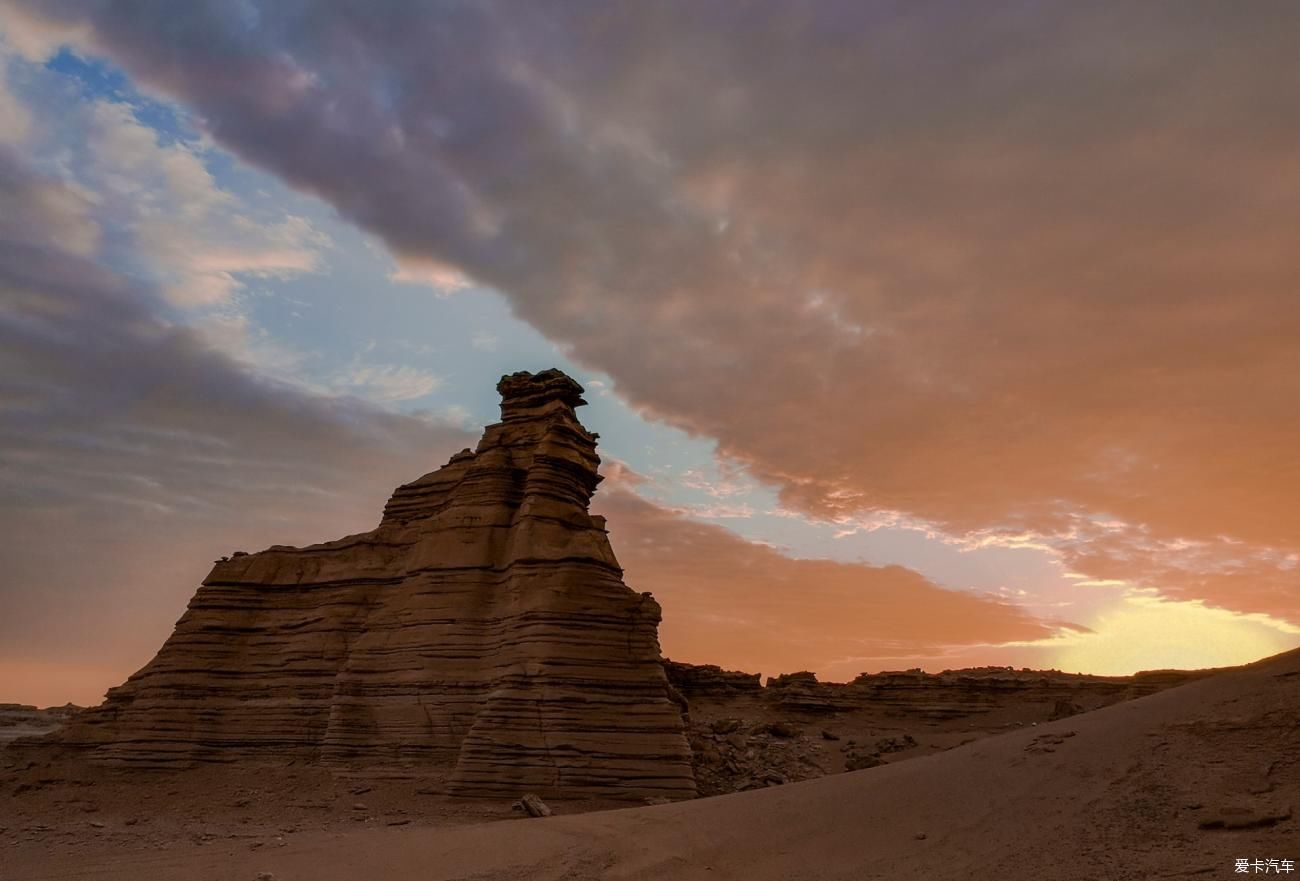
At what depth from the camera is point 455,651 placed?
24594mm

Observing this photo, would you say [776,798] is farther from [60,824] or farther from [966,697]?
[966,697]

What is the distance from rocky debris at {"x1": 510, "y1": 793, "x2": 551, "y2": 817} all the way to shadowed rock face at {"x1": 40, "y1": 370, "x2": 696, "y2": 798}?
1.08 m

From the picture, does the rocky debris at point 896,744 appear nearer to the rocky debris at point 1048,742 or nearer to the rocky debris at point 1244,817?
the rocky debris at point 1048,742

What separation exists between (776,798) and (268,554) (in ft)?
75.4

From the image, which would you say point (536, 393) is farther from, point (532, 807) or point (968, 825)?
point (968, 825)

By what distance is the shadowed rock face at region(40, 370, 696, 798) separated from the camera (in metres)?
21.9

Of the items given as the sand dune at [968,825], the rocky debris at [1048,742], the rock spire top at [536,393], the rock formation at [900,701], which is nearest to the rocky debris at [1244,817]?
the sand dune at [968,825]

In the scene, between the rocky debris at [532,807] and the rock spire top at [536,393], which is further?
the rock spire top at [536,393]

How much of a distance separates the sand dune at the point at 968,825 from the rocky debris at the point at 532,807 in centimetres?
244

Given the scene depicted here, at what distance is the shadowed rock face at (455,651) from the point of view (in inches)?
864

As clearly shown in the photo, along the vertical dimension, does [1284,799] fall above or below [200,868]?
above

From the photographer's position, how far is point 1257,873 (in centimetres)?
855

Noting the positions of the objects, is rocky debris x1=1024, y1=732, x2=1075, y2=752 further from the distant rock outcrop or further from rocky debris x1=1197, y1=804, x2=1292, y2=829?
the distant rock outcrop

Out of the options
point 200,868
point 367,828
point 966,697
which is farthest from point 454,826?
point 966,697
